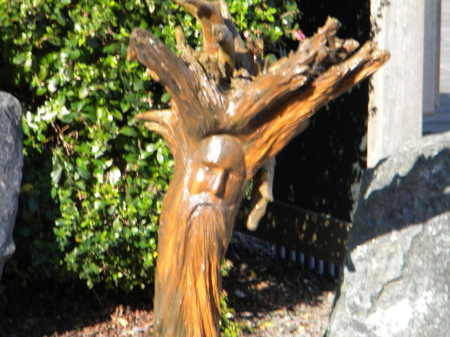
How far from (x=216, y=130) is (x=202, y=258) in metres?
0.48

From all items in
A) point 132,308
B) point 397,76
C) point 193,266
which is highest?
point 397,76

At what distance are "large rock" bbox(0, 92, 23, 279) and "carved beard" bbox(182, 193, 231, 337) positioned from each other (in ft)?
4.10

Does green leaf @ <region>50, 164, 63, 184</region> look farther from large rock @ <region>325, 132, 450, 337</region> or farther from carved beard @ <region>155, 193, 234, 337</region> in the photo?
large rock @ <region>325, 132, 450, 337</region>

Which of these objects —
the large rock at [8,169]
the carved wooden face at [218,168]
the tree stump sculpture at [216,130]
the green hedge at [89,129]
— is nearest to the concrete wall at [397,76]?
the green hedge at [89,129]

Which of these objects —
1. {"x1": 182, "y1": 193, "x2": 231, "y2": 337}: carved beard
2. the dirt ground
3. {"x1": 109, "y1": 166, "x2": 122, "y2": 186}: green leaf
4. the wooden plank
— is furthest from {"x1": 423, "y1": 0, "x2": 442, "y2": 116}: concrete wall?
{"x1": 182, "y1": 193, "x2": 231, "y2": 337}: carved beard

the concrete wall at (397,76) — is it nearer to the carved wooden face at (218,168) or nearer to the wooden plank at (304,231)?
the wooden plank at (304,231)

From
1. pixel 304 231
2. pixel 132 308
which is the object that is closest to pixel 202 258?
pixel 132 308

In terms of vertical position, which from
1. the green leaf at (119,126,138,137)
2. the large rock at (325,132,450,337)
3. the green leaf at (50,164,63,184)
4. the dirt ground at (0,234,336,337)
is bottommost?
the dirt ground at (0,234,336,337)

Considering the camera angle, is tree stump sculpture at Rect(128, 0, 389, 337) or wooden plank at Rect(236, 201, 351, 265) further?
wooden plank at Rect(236, 201, 351, 265)

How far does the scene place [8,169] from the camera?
326cm

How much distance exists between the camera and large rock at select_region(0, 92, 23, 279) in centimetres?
322

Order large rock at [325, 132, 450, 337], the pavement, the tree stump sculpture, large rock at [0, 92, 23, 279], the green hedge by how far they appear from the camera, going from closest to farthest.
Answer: the tree stump sculpture < large rock at [325, 132, 450, 337] < large rock at [0, 92, 23, 279] < the green hedge < the pavement

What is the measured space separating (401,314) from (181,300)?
47.0 inches

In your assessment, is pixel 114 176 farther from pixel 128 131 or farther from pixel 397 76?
pixel 397 76
